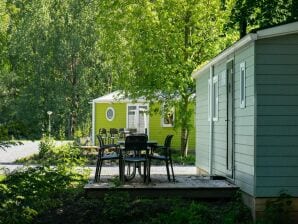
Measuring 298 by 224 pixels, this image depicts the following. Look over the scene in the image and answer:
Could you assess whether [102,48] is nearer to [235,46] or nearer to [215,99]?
[215,99]

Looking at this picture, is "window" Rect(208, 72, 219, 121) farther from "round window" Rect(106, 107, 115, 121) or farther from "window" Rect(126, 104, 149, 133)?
"round window" Rect(106, 107, 115, 121)

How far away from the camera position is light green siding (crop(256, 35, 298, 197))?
8.55 meters

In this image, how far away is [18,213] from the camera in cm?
354

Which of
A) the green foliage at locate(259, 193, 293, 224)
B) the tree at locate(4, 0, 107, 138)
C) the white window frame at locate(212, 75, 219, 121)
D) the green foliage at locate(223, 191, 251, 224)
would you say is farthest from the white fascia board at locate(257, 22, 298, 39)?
the tree at locate(4, 0, 107, 138)

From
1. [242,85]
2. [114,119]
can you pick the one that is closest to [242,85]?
[242,85]

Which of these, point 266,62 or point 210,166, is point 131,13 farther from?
point 266,62

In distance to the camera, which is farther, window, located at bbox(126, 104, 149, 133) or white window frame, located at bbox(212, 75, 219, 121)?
window, located at bbox(126, 104, 149, 133)

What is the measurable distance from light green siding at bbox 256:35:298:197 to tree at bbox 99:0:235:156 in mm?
13156

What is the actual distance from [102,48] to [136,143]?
15993 mm

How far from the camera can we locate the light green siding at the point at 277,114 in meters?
8.55

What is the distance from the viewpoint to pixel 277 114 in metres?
8.59

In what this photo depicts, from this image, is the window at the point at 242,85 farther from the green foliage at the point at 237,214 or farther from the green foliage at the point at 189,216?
the green foliage at the point at 189,216

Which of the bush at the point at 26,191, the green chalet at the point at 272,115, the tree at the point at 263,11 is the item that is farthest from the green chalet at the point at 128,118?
the bush at the point at 26,191

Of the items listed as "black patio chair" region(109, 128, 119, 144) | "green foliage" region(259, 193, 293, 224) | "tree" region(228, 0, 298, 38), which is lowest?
"green foliage" region(259, 193, 293, 224)
